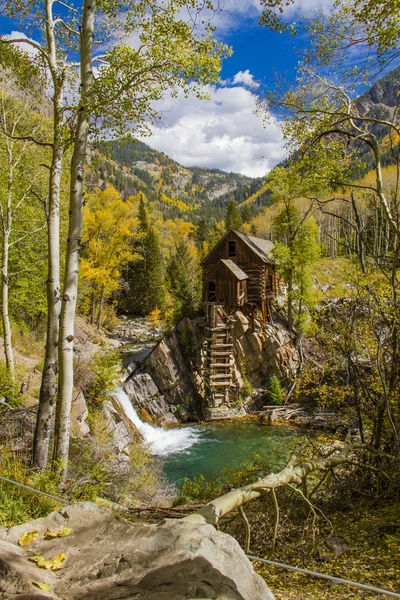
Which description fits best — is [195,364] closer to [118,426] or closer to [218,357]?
[218,357]

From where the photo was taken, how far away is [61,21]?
631 cm

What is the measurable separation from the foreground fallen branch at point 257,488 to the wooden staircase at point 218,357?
16.2m

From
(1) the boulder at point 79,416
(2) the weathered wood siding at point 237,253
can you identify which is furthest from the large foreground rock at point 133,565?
(2) the weathered wood siding at point 237,253

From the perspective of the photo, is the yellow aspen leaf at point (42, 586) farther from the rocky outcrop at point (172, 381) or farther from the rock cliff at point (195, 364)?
the rock cliff at point (195, 364)

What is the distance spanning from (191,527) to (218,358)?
19.6 meters

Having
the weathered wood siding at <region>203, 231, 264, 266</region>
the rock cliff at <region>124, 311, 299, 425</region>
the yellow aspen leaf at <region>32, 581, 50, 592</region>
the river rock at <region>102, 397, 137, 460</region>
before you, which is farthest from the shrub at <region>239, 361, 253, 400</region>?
the yellow aspen leaf at <region>32, 581, 50, 592</region>

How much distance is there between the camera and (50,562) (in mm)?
2553

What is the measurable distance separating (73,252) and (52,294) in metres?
0.86

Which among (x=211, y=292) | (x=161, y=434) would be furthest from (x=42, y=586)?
(x=211, y=292)

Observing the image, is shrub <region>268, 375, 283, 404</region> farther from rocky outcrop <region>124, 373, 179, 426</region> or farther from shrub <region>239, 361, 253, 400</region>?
rocky outcrop <region>124, 373, 179, 426</region>

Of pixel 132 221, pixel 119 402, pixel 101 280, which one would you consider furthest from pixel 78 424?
pixel 132 221

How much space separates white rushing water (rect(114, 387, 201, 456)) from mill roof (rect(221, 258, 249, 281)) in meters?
9.52

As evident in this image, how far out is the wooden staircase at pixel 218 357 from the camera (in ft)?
71.1

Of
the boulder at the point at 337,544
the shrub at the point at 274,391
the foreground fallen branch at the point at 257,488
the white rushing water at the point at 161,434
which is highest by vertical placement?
the foreground fallen branch at the point at 257,488
